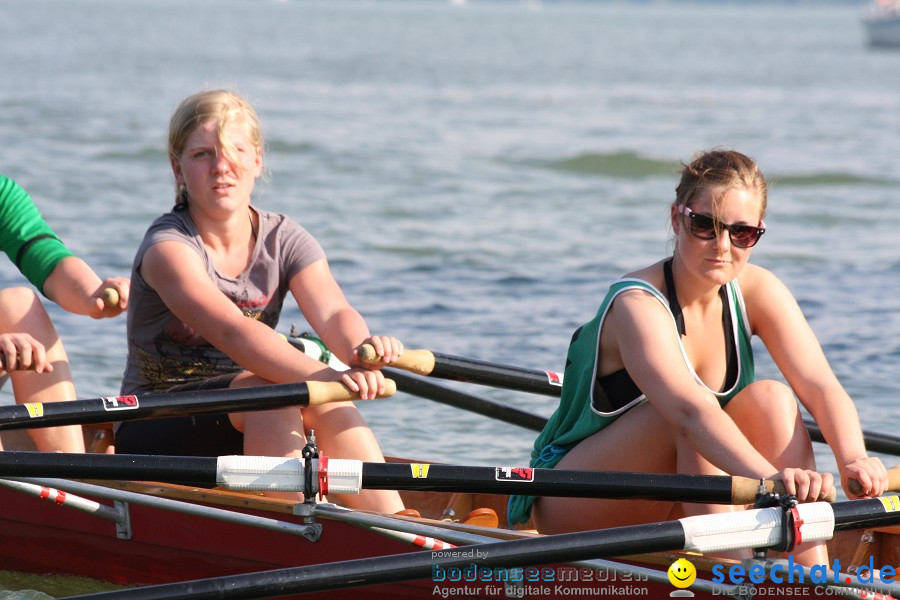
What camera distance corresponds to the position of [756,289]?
366 cm

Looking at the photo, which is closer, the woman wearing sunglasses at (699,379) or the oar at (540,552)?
the oar at (540,552)

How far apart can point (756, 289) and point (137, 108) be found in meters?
18.2

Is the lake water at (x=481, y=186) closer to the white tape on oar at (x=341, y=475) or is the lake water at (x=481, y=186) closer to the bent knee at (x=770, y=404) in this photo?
the white tape on oar at (x=341, y=475)

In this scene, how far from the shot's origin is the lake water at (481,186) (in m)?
7.57

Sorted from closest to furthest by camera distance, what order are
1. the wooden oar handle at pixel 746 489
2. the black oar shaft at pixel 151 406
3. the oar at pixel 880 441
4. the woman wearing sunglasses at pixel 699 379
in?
the wooden oar handle at pixel 746 489 < the woman wearing sunglasses at pixel 699 379 < the black oar shaft at pixel 151 406 < the oar at pixel 880 441

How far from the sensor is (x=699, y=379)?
3.54 metres

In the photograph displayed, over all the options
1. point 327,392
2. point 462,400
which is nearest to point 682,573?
point 327,392

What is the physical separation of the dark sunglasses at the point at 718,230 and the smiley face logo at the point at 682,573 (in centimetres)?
90

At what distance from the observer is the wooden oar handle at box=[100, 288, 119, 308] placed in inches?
167

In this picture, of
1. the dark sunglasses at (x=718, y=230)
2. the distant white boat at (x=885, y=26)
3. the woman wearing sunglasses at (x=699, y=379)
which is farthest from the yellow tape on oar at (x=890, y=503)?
the distant white boat at (x=885, y=26)

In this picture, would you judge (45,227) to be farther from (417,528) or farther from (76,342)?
(76,342)

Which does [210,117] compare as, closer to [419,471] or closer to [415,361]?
→ [415,361]

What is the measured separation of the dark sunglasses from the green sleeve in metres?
2.26

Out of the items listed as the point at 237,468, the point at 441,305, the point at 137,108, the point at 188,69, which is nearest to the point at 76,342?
the point at 441,305
